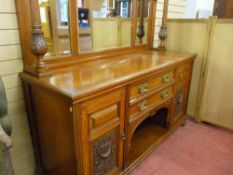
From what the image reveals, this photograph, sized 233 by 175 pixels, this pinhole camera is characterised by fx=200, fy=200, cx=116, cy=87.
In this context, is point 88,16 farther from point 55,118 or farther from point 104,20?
point 55,118

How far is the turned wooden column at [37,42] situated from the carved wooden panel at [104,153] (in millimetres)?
522

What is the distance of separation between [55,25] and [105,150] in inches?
34.8

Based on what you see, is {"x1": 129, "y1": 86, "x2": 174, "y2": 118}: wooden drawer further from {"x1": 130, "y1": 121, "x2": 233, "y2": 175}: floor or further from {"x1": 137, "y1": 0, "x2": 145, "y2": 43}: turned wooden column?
{"x1": 137, "y1": 0, "x2": 145, "y2": 43}: turned wooden column

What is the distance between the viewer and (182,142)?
204 centimetres

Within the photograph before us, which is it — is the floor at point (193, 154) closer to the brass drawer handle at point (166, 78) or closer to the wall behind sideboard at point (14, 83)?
the brass drawer handle at point (166, 78)

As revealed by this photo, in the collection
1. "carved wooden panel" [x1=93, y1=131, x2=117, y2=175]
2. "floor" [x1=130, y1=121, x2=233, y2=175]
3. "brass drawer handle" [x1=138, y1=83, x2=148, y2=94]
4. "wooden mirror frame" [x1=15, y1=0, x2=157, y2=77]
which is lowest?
"floor" [x1=130, y1=121, x2=233, y2=175]

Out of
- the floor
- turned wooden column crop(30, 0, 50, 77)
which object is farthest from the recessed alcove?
turned wooden column crop(30, 0, 50, 77)

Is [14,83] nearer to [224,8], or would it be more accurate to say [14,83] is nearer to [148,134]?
[148,134]

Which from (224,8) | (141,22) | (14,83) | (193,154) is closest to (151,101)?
(193,154)

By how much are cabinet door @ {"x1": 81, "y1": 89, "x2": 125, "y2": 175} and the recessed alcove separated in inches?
13.3

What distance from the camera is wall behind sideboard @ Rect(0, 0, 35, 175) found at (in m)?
1.17

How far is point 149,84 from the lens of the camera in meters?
1.50

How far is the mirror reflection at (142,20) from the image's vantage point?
1947 millimetres

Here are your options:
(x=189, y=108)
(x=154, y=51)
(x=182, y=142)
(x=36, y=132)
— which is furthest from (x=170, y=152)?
(x=36, y=132)
